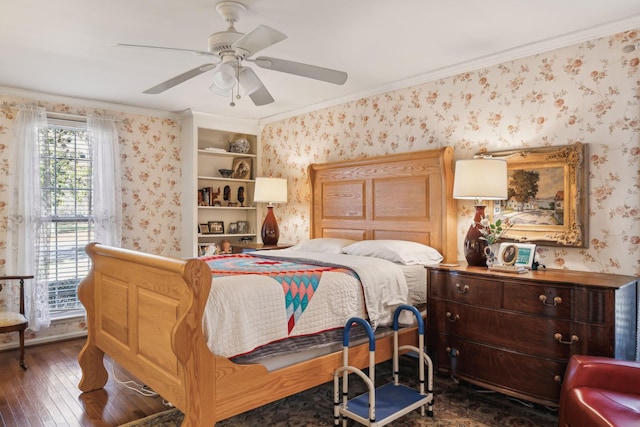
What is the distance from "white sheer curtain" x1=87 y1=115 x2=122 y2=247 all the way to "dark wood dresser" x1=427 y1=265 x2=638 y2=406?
135 inches

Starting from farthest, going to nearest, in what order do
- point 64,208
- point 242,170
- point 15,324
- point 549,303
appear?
point 242,170, point 64,208, point 15,324, point 549,303

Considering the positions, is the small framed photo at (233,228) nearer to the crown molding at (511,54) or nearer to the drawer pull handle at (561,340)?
the crown molding at (511,54)

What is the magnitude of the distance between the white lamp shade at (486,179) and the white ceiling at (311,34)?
2.82 feet

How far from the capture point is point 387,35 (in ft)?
9.43

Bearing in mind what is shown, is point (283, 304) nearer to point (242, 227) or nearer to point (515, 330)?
point (515, 330)

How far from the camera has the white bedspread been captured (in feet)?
6.89

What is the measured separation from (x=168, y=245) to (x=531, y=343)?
161 inches

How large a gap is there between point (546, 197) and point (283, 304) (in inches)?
76.8

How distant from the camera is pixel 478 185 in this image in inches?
114

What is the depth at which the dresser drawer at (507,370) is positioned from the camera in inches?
94.8

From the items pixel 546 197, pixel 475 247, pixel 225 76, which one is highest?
pixel 225 76

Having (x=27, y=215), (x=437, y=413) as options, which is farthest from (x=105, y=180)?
(x=437, y=413)

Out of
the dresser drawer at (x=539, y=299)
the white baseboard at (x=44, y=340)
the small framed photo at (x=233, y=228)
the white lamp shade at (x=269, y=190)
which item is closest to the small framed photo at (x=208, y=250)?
the small framed photo at (x=233, y=228)

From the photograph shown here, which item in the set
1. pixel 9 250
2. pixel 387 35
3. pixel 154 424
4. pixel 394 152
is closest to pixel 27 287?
pixel 9 250
